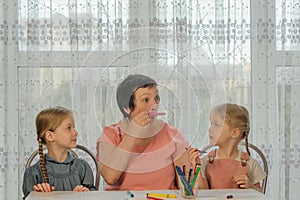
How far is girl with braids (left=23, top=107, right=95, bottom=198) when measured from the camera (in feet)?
5.22

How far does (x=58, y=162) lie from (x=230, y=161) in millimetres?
567

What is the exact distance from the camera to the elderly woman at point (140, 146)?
139 centimetres

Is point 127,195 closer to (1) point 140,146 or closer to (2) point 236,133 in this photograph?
(1) point 140,146

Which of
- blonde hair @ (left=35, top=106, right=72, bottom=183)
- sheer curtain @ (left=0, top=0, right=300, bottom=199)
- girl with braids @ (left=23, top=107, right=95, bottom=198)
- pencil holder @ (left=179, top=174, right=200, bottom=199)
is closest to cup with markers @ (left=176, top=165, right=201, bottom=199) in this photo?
pencil holder @ (left=179, top=174, right=200, bottom=199)

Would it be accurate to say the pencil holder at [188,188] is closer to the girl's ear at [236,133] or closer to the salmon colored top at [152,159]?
the salmon colored top at [152,159]

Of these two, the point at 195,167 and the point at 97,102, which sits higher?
the point at 97,102

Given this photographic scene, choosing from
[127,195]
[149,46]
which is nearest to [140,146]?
[127,195]

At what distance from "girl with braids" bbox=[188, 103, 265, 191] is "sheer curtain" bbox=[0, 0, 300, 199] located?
597 millimetres

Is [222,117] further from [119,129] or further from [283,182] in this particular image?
[283,182]

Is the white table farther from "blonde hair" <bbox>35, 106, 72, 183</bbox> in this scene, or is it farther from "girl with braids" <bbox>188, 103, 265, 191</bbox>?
"blonde hair" <bbox>35, 106, 72, 183</bbox>

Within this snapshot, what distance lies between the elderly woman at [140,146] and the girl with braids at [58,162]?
0.47 feet

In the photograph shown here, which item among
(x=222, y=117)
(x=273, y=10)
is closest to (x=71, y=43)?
(x=273, y=10)

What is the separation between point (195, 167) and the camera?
4.57 feet

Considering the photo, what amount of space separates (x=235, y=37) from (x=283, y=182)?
749 millimetres
